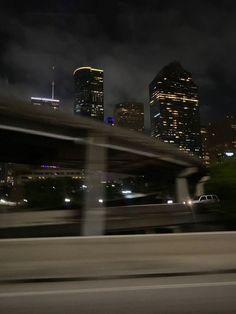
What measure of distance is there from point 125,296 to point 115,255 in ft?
8.17

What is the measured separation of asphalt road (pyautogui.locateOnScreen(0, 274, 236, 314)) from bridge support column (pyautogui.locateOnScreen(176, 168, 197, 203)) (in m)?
39.4

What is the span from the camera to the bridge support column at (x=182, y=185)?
50031 millimetres

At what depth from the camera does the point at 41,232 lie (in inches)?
1149

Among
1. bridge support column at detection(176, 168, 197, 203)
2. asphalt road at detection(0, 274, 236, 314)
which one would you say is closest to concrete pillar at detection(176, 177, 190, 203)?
bridge support column at detection(176, 168, 197, 203)

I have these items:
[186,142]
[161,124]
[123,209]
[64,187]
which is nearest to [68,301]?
[123,209]

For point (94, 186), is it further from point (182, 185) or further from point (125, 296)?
point (182, 185)

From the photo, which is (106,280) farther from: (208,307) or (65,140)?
(65,140)

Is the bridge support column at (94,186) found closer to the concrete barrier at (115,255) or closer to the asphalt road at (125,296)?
the concrete barrier at (115,255)

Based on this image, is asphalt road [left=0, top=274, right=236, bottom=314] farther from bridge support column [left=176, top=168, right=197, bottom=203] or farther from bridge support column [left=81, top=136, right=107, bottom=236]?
bridge support column [left=176, top=168, right=197, bottom=203]

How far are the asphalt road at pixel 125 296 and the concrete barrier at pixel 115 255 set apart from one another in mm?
569

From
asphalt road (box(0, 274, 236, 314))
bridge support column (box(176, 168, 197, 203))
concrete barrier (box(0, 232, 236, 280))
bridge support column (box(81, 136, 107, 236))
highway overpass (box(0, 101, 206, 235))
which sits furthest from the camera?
bridge support column (box(176, 168, 197, 203))

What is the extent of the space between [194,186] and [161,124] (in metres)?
80.2

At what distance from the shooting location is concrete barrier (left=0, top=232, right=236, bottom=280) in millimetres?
10773

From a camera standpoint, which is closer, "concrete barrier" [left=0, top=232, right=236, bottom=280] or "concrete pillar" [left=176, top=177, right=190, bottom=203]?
"concrete barrier" [left=0, top=232, right=236, bottom=280]
